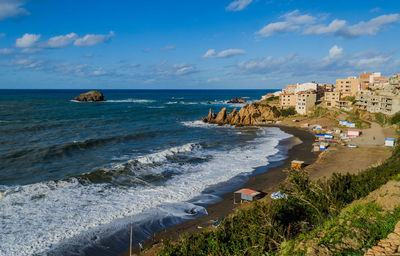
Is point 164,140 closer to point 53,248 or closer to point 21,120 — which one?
point 53,248

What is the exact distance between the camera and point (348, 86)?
97312 mm

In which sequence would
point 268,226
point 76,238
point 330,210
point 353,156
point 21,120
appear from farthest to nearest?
point 21,120
point 353,156
point 76,238
point 330,210
point 268,226

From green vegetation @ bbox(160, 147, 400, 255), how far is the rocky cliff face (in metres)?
54.9

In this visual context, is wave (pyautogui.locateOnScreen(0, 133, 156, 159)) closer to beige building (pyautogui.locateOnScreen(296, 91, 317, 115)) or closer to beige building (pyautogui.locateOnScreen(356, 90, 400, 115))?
beige building (pyautogui.locateOnScreen(296, 91, 317, 115))

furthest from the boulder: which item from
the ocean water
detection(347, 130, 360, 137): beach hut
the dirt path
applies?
the dirt path

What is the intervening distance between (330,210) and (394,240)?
23.1 ft

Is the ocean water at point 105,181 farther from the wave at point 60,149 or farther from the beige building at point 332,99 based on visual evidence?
the beige building at point 332,99

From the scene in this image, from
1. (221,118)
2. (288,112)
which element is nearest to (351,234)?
(221,118)

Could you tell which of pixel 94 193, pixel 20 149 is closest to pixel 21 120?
pixel 20 149

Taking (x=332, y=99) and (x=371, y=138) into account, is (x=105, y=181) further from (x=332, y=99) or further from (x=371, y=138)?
(x=332, y=99)

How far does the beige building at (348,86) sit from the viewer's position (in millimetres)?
92562

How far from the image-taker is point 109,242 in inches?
700

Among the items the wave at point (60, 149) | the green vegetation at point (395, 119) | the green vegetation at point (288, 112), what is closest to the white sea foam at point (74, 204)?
the wave at point (60, 149)

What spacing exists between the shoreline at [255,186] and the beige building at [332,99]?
36.3m
